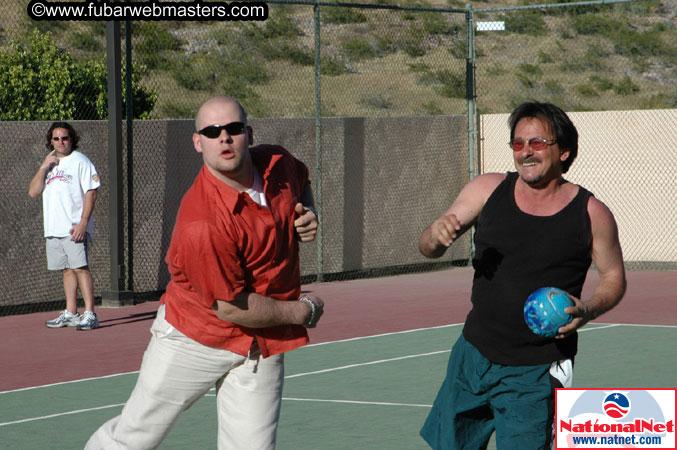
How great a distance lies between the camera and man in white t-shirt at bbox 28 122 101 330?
1208 cm

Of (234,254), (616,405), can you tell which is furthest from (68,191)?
(616,405)

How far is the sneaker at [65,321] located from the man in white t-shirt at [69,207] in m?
0.18

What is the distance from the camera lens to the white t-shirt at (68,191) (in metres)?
12.1

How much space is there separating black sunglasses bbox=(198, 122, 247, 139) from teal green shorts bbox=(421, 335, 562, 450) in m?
1.29

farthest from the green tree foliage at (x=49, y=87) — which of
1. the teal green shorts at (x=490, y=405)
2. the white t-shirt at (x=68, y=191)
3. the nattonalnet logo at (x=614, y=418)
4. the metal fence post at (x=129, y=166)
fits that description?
the nattonalnet logo at (x=614, y=418)

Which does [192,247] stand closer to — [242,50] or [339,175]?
[339,175]

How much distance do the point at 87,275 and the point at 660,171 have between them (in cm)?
930

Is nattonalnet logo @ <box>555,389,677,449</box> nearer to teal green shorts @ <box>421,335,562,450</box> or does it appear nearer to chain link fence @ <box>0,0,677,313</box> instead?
teal green shorts @ <box>421,335,562,450</box>

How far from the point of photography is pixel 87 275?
1222 centimetres

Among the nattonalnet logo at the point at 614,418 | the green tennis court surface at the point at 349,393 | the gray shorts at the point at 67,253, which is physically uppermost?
the gray shorts at the point at 67,253

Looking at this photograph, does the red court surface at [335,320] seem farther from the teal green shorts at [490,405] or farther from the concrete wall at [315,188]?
the teal green shorts at [490,405]

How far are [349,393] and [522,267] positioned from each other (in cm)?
409

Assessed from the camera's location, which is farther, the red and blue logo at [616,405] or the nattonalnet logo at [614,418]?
the red and blue logo at [616,405]

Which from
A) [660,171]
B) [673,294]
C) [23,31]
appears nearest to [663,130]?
[660,171]
